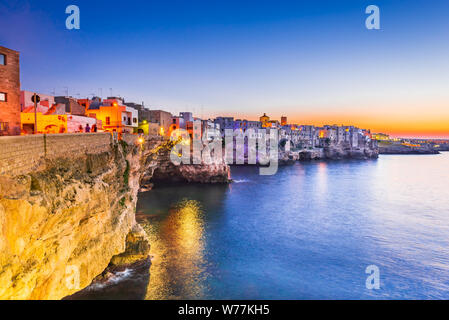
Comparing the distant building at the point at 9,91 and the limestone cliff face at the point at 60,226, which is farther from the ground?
the distant building at the point at 9,91

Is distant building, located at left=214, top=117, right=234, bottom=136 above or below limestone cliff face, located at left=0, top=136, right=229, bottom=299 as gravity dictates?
above

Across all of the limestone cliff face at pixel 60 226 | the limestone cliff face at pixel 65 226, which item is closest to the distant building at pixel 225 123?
the limestone cliff face at pixel 65 226

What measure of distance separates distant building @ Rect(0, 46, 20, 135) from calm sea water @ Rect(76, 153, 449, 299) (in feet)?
34.4

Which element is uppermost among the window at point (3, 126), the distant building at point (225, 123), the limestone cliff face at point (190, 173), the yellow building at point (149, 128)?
the distant building at point (225, 123)

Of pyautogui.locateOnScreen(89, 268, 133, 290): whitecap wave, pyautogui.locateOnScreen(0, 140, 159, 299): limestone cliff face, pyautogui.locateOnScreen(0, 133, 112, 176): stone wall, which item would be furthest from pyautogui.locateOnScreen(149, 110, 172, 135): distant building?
pyautogui.locateOnScreen(0, 133, 112, 176): stone wall

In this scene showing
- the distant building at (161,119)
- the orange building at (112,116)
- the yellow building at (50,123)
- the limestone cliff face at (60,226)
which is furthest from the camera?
the distant building at (161,119)

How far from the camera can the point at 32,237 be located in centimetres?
820

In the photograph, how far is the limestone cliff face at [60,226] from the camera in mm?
7352

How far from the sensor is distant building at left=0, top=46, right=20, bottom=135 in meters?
12.8

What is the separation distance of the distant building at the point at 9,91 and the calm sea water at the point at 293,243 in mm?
10476

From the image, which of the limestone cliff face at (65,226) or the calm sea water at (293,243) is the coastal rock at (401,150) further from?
the limestone cliff face at (65,226)

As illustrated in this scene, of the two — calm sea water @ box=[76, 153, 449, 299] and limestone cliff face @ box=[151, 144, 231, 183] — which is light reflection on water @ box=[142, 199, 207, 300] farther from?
limestone cliff face @ box=[151, 144, 231, 183]

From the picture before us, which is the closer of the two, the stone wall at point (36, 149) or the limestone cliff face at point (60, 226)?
the limestone cliff face at point (60, 226)
